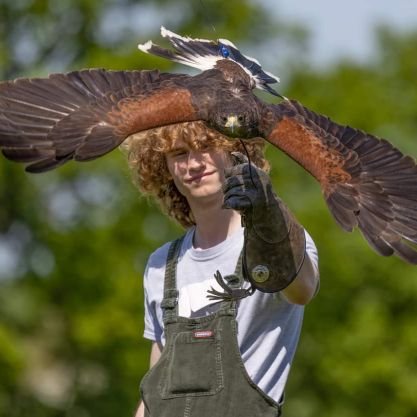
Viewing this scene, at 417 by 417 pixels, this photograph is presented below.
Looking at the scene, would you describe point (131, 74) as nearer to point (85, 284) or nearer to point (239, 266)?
point (239, 266)

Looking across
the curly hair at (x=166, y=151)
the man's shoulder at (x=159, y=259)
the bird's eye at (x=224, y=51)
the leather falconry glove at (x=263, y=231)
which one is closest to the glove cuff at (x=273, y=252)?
the leather falconry glove at (x=263, y=231)

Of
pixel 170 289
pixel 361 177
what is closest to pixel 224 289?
pixel 170 289

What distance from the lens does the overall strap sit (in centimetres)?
697

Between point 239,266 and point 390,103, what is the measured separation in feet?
97.2

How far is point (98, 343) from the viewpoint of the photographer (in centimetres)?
2830

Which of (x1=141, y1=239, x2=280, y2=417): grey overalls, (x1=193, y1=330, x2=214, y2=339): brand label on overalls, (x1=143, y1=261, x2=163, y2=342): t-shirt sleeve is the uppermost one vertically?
(x1=143, y1=261, x2=163, y2=342): t-shirt sleeve

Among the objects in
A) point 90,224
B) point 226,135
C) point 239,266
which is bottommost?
point 239,266

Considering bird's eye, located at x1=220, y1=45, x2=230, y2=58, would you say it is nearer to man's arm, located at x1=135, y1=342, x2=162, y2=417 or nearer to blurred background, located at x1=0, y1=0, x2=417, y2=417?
man's arm, located at x1=135, y1=342, x2=162, y2=417

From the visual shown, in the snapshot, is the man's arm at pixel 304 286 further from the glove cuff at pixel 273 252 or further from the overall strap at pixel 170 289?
the overall strap at pixel 170 289

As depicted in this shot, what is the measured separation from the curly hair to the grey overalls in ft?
1.83

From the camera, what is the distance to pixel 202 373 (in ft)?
22.6

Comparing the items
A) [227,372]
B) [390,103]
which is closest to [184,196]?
[227,372]

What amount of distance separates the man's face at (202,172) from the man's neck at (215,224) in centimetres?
8

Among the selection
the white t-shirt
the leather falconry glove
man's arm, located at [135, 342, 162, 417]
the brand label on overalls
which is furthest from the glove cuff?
man's arm, located at [135, 342, 162, 417]
